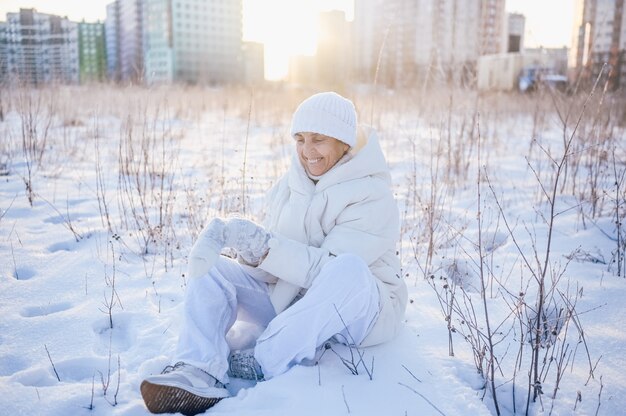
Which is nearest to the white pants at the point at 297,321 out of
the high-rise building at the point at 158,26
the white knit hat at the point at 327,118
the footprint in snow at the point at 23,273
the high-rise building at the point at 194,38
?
the white knit hat at the point at 327,118

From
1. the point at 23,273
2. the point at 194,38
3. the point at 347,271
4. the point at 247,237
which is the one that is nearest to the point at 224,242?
the point at 247,237

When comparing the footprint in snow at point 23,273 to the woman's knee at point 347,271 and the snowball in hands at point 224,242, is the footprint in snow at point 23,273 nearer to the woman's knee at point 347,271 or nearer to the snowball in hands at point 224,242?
the snowball in hands at point 224,242

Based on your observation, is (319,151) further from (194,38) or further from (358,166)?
(194,38)

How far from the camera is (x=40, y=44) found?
10.1 metres

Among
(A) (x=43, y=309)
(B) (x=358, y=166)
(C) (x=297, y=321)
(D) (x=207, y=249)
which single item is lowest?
(A) (x=43, y=309)

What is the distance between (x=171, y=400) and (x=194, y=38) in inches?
2977

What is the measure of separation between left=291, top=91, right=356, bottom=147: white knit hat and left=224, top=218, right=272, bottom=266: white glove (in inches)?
20.1

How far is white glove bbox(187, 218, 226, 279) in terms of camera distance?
1.55 metres

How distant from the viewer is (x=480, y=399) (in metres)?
1.55

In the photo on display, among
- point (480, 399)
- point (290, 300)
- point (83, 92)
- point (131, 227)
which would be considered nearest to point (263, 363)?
point (290, 300)

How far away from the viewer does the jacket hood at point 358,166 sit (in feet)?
6.13

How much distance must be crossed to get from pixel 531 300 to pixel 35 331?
234 cm

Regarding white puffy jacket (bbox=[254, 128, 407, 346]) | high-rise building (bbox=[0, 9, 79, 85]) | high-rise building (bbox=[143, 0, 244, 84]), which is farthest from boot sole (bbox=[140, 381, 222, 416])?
high-rise building (bbox=[143, 0, 244, 84])

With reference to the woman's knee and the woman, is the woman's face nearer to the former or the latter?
the woman
